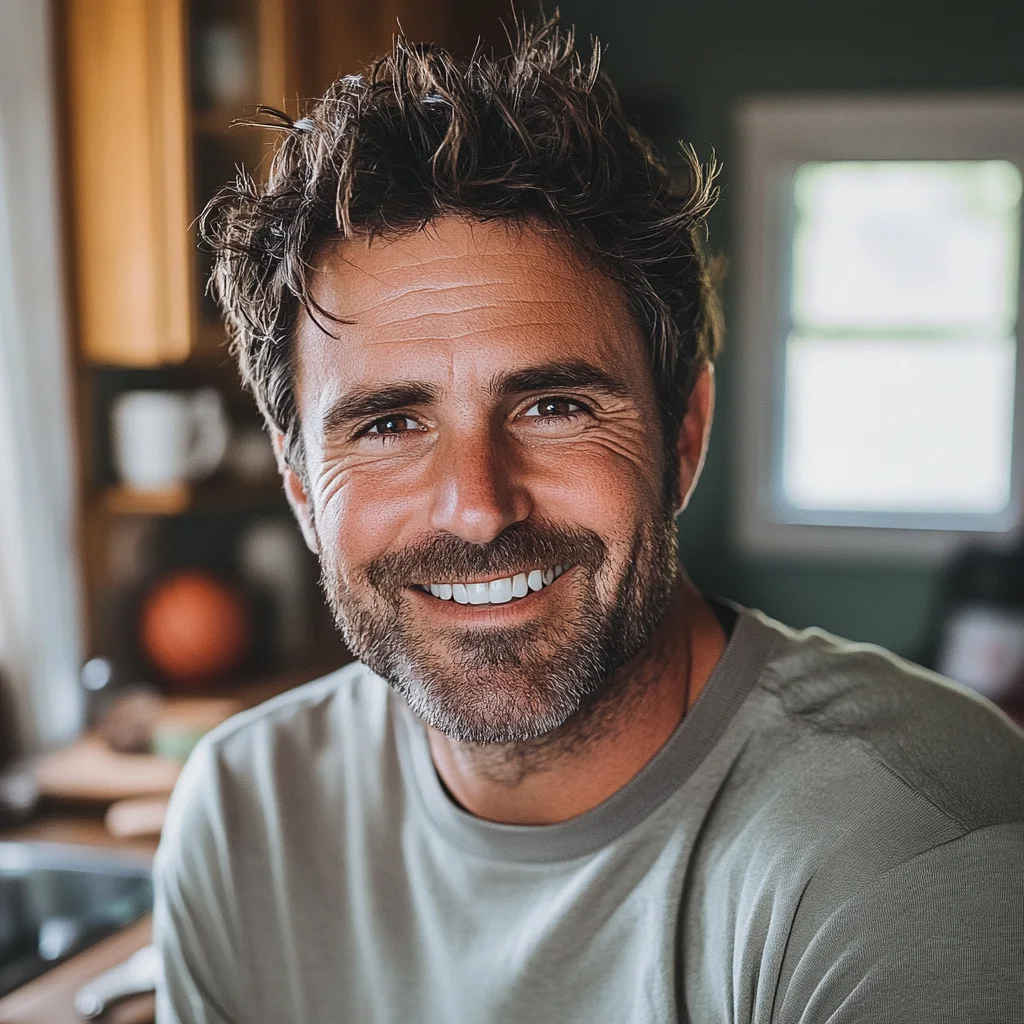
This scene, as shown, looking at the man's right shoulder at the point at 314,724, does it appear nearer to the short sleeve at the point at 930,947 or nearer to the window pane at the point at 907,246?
the short sleeve at the point at 930,947

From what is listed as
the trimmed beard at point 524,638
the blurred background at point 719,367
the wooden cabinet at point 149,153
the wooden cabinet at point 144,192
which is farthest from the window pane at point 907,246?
the trimmed beard at point 524,638

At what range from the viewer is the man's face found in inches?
39.0

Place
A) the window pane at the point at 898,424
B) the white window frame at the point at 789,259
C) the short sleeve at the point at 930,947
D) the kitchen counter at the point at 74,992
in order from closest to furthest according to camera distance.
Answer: the short sleeve at the point at 930,947, the kitchen counter at the point at 74,992, the white window frame at the point at 789,259, the window pane at the point at 898,424

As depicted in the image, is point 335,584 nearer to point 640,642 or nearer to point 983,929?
point 640,642

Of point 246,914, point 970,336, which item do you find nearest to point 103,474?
point 246,914

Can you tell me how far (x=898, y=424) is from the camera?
12.0 ft

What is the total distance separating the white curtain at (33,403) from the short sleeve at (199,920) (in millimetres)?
1188

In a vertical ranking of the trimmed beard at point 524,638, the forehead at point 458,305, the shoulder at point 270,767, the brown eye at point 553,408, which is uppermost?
the forehead at point 458,305

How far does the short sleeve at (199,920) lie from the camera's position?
116 centimetres

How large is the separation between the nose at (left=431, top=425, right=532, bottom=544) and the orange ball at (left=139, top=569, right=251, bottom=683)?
1600 millimetres

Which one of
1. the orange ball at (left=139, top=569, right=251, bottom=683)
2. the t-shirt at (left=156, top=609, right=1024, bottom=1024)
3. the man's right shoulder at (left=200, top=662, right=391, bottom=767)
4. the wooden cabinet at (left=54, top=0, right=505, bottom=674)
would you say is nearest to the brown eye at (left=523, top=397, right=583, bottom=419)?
the t-shirt at (left=156, top=609, right=1024, bottom=1024)

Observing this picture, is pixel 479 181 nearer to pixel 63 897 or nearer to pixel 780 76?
pixel 63 897

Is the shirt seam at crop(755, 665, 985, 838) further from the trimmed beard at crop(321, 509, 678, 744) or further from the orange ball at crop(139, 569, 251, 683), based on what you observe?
the orange ball at crop(139, 569, 251, 683)

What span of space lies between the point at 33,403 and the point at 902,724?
1825mm
